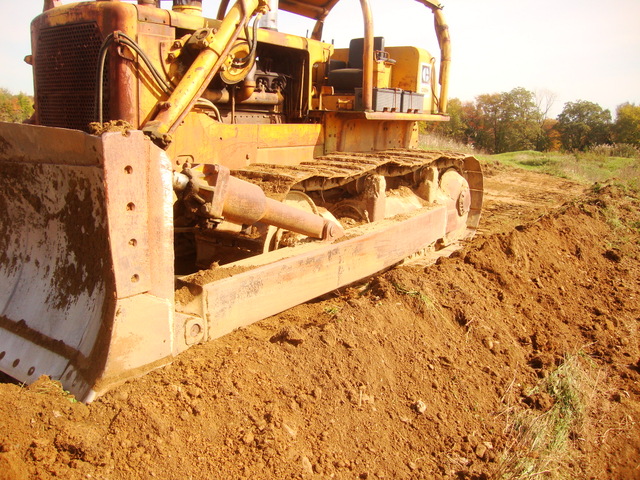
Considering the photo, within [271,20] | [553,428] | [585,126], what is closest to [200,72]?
[271,20]

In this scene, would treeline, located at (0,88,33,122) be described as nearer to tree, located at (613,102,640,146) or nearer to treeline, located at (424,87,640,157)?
treeline, located at (424,87,640,157)

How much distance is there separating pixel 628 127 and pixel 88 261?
34.9m

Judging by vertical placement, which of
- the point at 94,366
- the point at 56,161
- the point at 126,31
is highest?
the point at 126,31

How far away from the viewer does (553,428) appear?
3010 mm

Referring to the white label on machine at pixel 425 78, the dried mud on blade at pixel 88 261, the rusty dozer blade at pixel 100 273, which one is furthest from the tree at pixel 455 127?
the dried mud on blade at pixel 88 261

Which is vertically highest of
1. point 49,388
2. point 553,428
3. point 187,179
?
point 187,179

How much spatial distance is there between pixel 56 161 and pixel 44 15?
2.11 metres

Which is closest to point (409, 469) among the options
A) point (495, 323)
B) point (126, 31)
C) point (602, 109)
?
point (495, 323)

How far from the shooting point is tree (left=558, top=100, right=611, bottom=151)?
Result: 3225 centimetres

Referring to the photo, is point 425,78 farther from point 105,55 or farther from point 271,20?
point 105,55

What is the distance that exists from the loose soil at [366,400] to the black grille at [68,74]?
218 cm

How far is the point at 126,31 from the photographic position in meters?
3.92

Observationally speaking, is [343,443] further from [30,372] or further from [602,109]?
[602,109]

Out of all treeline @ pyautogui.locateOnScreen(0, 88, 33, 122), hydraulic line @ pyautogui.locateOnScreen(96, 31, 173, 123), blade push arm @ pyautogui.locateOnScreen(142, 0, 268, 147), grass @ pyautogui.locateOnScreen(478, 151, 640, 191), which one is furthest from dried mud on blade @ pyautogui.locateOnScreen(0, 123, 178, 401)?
treeline @ pyautogui.locateOnScreen(0, 88, 33, 122)
